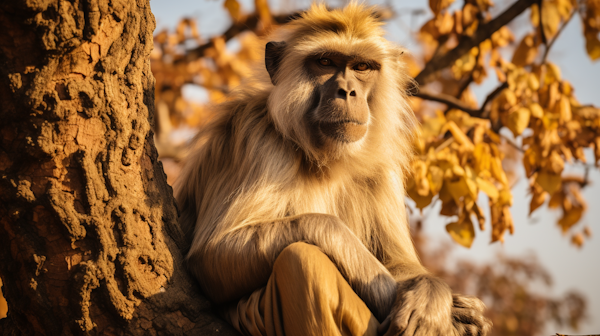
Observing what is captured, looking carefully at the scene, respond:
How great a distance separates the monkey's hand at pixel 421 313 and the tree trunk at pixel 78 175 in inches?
41.4

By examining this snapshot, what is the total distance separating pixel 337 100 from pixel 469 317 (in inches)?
60.8

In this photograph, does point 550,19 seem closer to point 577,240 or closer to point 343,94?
point 343,94

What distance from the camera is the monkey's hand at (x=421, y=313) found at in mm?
2660

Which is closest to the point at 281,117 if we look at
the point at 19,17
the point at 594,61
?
the point at 19,17

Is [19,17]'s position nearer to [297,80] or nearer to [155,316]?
[155,316]

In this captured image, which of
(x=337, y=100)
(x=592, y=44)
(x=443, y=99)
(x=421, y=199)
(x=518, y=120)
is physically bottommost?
(x=421, y=199)

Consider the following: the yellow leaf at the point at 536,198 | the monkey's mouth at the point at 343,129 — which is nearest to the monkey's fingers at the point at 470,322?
the monkey's mouth at the point at 343,129

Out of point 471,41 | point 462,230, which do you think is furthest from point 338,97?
point 471,41

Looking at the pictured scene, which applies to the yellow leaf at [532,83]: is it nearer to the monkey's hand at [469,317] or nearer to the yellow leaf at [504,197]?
the yellow leaf at [504,197]

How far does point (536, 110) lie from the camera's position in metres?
4.46

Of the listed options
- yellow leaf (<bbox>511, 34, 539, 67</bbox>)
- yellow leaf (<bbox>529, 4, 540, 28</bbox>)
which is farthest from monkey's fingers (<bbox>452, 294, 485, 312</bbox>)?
yellow leaf (<bbox>529, 4, 540, 28</bbox>)

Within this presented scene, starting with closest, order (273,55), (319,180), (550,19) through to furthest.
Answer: (319,180) < (273,55) < (550,19)

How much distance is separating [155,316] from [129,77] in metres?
1.18

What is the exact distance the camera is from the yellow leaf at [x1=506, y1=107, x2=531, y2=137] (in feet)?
14.3
